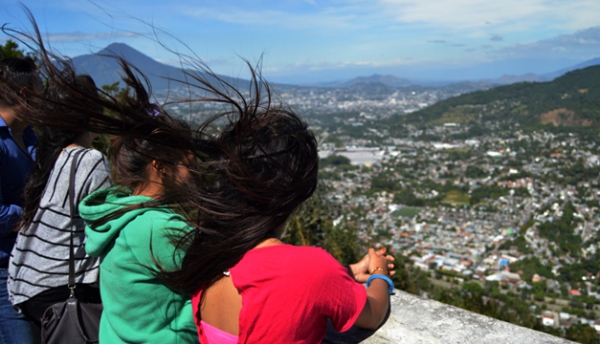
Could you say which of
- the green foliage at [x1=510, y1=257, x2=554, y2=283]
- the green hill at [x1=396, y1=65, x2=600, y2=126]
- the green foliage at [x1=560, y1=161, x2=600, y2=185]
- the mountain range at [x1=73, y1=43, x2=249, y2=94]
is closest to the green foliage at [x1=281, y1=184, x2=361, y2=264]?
the mountain range at [x1=73, y1=43, x2=249, y2=94]

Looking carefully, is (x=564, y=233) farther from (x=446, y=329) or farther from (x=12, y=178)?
(x=12, y=178)

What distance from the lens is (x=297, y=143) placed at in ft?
3.49

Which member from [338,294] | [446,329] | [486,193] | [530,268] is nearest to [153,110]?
[338,294]

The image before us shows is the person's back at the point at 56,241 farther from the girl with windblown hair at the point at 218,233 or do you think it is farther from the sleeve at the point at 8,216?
the girl with windblown hair at the point at 218,233

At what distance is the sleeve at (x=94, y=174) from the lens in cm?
145

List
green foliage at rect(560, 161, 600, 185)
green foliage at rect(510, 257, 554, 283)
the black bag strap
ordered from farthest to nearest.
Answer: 1. green foliage at rect(560, 161, 600, 185)
2. green foliage at rect(510, 257, 554, 283)
3. the black bag strap

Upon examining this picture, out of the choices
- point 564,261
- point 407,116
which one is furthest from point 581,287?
Result: point 407,116

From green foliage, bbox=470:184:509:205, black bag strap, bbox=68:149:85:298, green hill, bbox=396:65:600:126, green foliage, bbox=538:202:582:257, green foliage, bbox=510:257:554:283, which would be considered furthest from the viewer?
green hill, bbox=396:65:600:126

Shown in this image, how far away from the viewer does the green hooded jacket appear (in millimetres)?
1109

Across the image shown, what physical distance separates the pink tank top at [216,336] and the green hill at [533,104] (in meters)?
55.3

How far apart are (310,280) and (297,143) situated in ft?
1.10

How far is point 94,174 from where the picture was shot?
58.2 inches

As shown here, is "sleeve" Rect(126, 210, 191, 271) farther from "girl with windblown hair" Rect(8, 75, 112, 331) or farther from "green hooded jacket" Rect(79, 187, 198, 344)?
"girl with windblown hair" Rect(8, 75, 112, 331)

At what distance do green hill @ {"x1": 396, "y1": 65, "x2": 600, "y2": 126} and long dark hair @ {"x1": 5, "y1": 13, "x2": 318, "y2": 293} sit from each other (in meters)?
55.2
